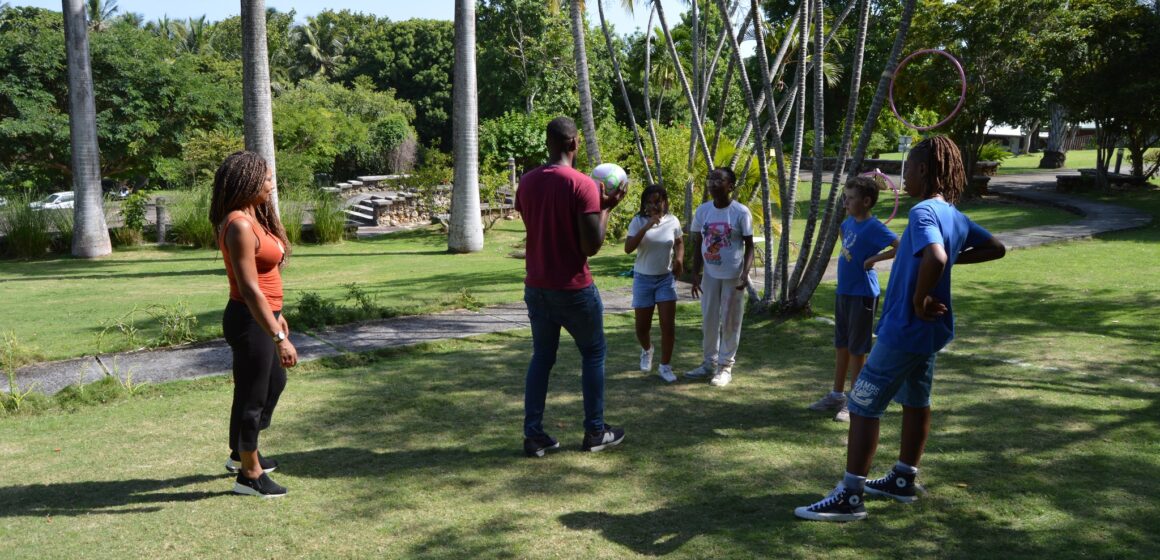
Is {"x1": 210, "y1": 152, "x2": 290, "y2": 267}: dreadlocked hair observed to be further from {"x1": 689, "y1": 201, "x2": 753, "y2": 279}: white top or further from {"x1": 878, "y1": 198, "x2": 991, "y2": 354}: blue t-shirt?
{"x1": 689, "y1": 201, "x2": 753, "y2": 279}: white top

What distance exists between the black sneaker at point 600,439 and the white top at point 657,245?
1.72 meters

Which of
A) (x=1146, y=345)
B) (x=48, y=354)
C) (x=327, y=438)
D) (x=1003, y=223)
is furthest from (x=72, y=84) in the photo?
(x=1003, y=223)

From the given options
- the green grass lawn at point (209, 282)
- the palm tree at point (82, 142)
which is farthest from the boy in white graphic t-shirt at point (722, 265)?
the palm tree at point (82, 142)

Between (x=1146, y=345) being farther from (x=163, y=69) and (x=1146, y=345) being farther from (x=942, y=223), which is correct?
(x=163, y=69)

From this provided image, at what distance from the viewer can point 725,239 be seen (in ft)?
20.9

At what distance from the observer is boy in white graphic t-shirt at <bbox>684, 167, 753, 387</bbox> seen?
6395 mm

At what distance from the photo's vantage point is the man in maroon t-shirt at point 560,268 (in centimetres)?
479

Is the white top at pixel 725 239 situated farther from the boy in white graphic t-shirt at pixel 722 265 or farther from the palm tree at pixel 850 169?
the palm tree at pixel 850 169

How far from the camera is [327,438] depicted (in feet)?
18.0

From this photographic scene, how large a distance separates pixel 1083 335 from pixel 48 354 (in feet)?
30.1

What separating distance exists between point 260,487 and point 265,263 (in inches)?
43.8

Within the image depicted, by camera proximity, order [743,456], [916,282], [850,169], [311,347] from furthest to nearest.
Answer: [850,169], [311,347], [743,456], [916,282]

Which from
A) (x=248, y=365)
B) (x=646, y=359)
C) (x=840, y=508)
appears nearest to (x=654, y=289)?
(x=646, y=359)

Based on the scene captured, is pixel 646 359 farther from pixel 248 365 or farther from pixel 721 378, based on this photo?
pixel 248 365
